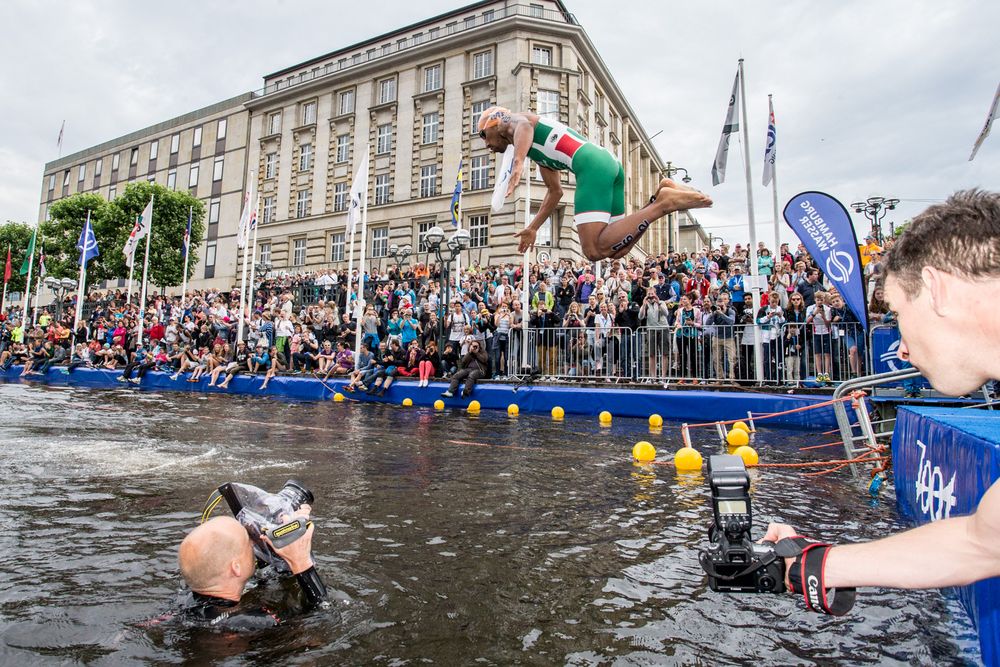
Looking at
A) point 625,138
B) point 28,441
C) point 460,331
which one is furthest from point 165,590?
point 625,138

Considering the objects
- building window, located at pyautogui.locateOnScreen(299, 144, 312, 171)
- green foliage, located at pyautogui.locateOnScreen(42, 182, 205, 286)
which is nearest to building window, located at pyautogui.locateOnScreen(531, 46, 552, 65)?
building window, located at pyautogui.locateOnScreen(299, 144, 312, 171)

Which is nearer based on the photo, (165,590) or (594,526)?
(165,590)

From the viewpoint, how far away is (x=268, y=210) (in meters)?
45.2

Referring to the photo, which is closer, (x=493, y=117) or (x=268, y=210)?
(x=493, y=117)

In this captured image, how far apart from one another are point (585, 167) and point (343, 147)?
40.2 m

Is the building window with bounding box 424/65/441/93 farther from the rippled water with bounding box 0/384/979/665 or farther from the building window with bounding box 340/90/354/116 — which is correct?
the rippled water with bounding box 0/384/979/665

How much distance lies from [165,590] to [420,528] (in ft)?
5.51

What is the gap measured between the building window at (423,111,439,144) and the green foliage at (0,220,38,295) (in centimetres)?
4249

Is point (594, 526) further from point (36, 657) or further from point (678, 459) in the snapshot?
point (36, 657)

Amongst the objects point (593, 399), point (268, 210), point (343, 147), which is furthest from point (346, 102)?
point (593, 399)

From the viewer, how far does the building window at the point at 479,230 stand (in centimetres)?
3525

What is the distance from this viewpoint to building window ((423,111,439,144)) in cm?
3853

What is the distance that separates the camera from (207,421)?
1059 cm

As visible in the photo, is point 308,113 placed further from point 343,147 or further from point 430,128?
point 430,128
